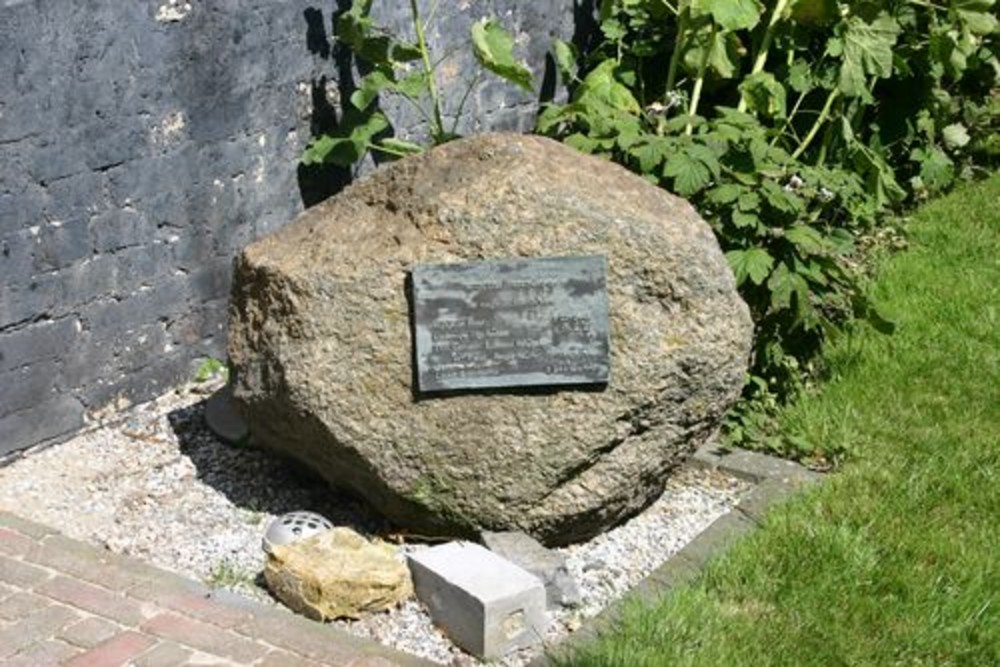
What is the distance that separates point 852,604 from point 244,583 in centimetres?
186

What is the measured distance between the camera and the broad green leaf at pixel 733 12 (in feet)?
23.0

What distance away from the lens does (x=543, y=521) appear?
5285 millimetres

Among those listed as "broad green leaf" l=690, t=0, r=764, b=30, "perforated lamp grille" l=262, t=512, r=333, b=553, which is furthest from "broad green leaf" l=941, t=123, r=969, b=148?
"perforated lamp grille" l=262, t=512, r=333, b=553

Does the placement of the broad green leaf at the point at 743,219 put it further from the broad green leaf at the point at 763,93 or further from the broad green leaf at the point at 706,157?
the broad green leaf at the point at 763,93

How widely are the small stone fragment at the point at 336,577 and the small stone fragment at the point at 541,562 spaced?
12.8 inches

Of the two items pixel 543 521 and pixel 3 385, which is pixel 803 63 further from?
pixel 3 385

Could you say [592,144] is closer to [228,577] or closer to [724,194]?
[724,194]

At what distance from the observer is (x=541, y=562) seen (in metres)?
5.11

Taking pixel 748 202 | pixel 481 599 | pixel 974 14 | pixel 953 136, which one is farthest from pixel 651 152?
pixel 953 136

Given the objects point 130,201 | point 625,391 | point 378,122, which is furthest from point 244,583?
point 378,122

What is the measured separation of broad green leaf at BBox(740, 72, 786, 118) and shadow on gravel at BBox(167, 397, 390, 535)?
9.37 ft

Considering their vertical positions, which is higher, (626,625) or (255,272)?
(255,272)

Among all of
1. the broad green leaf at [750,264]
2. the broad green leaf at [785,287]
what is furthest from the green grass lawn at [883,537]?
the broad green leaf at [750,264]

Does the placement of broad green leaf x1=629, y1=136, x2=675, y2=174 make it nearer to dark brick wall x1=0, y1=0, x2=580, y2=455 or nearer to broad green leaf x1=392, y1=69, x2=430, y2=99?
broad green leaf x1=392, y1=69, x2=430, y2=99
